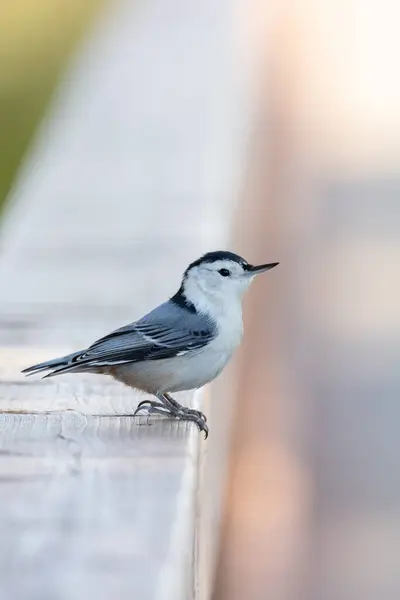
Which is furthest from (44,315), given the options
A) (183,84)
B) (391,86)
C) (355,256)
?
(391,86)

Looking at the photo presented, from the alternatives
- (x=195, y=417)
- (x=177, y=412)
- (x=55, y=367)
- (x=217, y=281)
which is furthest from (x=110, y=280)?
(x=195, y=417)

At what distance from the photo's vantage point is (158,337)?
3270 mm

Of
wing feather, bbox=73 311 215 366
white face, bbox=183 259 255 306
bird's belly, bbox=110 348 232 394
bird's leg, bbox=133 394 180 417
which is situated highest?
white face, bbox=183 259 255 306

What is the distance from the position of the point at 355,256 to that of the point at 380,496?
1693mm

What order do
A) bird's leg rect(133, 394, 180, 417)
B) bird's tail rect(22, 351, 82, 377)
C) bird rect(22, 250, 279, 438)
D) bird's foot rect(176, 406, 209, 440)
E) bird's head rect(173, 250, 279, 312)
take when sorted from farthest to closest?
bird's head rect(173, 250, 279, 312) < bird rect(22, 250, 279, 438) < bird's tail rect(22, 351, 82, 377) < bird's leg rect(133, 394, 180, 417) < bird's foot rect(176, 406, 209, 440)

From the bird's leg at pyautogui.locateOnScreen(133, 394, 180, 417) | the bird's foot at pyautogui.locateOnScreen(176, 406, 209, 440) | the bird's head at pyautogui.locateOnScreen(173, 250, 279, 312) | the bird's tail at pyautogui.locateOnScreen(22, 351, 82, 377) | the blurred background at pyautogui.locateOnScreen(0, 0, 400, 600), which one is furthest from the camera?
the bird's head at pyautogui.locateOnScreen(173, 250, 279, 312)

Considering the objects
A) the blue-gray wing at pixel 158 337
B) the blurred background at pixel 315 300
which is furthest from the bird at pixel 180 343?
the blurred background at pixel 315 300

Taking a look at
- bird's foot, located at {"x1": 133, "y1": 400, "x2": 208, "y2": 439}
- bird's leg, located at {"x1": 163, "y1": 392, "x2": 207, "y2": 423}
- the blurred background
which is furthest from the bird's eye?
bird's foot, located at {"x1": 133, "y1": 400, "x2": 208, "y2": 439}

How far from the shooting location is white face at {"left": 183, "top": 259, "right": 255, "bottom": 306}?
339 centimetres

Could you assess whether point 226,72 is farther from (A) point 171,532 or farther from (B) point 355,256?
(A) point 171,532

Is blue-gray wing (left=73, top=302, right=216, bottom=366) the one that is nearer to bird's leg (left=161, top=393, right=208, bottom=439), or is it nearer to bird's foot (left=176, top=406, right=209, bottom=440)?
bird's leg (left=161, top=393, right=208, bottom=439)

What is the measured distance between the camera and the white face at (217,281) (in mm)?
3387

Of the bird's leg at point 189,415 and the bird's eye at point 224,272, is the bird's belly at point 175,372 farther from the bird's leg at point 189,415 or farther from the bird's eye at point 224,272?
the bird's eye at point 224,272

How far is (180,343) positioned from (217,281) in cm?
28
